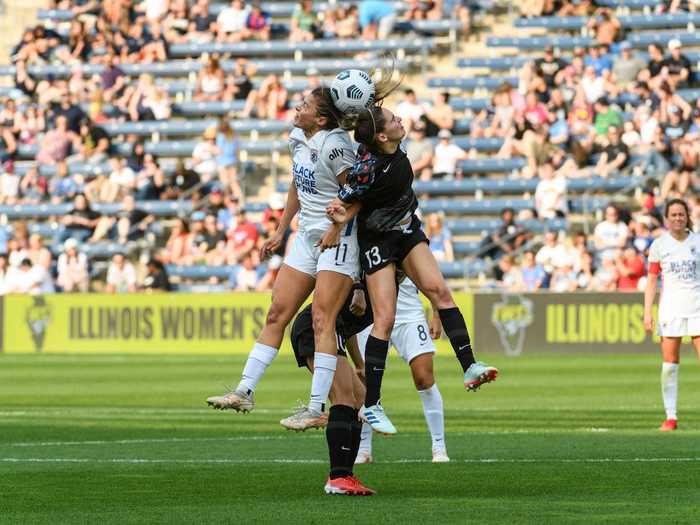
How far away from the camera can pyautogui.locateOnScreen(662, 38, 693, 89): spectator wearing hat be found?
31312 millimetres

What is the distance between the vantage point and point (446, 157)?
3247cm

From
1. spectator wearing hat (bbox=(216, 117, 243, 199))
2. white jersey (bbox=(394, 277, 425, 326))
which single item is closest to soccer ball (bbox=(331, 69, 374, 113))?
white jersey (bbox=(394, 277, 425, 326))

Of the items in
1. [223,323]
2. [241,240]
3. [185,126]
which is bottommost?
[223,323]

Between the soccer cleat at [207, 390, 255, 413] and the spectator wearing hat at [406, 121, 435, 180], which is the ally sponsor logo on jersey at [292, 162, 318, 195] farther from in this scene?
the spectator wearing hat at [406, 121, 435, 180]

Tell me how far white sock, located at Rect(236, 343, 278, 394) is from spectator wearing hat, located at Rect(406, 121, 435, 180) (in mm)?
21489

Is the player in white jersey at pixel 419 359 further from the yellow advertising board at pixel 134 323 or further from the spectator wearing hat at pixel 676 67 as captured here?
the spectator wearing hat at pixel 676 67

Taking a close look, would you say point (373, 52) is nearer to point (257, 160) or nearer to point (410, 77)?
point (410, 77)

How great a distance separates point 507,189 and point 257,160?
6246 mm

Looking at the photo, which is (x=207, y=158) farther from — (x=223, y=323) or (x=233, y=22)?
(x=223, y=323)

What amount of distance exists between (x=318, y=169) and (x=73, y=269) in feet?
74.8

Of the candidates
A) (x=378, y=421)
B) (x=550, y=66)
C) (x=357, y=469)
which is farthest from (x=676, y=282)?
(x=550, y=66)

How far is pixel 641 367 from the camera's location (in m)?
24.8

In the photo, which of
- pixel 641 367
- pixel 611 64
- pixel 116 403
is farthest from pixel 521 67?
pixel 116 403

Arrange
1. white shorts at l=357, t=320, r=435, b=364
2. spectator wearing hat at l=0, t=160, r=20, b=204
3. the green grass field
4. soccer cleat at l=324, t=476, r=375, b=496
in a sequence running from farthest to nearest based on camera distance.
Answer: spectator wearing hat at l=0, t=160, r=20, b=204, white shorts at l=357, t=320, r=435, b=364, soccer cleat at l=324, t=476, r=375, b=496, the green grass field
